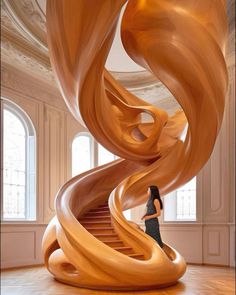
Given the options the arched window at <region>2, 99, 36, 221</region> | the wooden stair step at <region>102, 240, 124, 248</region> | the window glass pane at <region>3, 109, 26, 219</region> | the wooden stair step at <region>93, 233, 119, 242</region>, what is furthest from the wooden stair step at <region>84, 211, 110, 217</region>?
the window glass pane at <region>3, 109, 26, 219</region>

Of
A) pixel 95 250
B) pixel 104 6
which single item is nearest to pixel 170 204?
pixel 95 250

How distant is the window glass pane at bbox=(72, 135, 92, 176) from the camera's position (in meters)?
10.2

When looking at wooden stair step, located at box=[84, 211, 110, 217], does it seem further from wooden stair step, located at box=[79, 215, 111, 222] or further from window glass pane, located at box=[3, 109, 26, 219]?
window glass pane, located at box=[3, 109, 26, 219]

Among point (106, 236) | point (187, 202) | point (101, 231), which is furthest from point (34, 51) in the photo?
point (187, 202)

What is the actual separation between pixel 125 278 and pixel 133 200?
2360 millimetres

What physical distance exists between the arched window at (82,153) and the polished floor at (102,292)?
3.44 meters

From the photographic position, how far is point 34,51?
8156 mm

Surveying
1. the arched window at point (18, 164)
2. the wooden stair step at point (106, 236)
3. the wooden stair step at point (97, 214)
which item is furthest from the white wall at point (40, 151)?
the wooden stair step at point (106, 236)

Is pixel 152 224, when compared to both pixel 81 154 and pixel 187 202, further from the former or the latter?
pixel 81 154

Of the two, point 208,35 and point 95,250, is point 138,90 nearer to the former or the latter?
point 208,35

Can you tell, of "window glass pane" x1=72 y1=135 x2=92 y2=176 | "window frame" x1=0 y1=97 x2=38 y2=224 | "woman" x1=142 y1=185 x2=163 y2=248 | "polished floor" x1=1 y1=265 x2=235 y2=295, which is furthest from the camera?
"window glass pane" x1=72 y1=135 x2=92 y2=176

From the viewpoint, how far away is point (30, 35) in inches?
293

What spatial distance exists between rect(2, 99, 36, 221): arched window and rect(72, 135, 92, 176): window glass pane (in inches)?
60.9

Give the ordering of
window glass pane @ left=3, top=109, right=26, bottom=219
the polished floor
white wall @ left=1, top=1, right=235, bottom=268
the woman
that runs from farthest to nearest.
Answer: window glass pane @ left=3, top=109, right=26, bottom=219 < white wall @ left=1, top=1, right=235, bottom=268 < the woman < the polished floor
